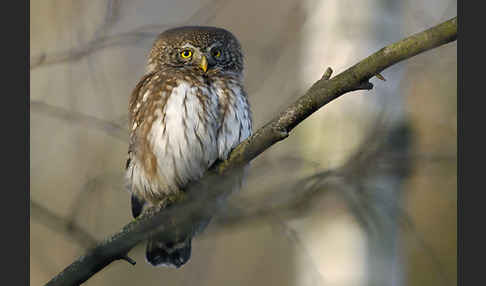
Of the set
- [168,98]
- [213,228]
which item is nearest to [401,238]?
[168,98]

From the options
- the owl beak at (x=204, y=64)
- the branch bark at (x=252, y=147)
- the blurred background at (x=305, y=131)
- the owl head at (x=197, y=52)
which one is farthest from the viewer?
the owl head at (x=197, y=52)

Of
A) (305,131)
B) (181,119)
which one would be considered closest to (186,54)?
(181,119)

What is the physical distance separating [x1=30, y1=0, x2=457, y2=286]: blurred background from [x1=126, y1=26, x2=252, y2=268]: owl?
0.45 ft

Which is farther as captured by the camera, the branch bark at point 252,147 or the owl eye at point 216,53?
the owl eye at point 216,53

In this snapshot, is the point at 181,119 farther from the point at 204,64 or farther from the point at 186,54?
the point at 186,54

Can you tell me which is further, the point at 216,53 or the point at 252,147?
the point at 216,53

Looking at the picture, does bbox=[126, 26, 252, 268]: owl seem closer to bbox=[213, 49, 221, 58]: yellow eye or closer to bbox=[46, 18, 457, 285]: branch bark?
bbox=[213, 49, 221, 58]: yellow eye

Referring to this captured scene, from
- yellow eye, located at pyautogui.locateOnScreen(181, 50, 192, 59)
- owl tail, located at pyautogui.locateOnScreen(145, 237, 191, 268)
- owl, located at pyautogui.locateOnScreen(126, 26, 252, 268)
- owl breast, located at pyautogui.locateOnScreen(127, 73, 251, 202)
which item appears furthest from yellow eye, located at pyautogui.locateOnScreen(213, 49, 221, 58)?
owl tail, located at pyautogui.locateOnScreen(145, 237, 191, 268)

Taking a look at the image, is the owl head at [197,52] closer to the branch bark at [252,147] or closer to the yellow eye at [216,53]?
the yellow eye at [216,53]

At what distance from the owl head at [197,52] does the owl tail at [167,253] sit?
97 cm

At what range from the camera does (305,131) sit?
3500 mm

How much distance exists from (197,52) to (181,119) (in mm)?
513

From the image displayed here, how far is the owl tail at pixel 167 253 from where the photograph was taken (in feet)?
10.6

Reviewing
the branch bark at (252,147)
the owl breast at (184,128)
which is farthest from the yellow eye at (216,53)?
the branch bark at (252,147)
